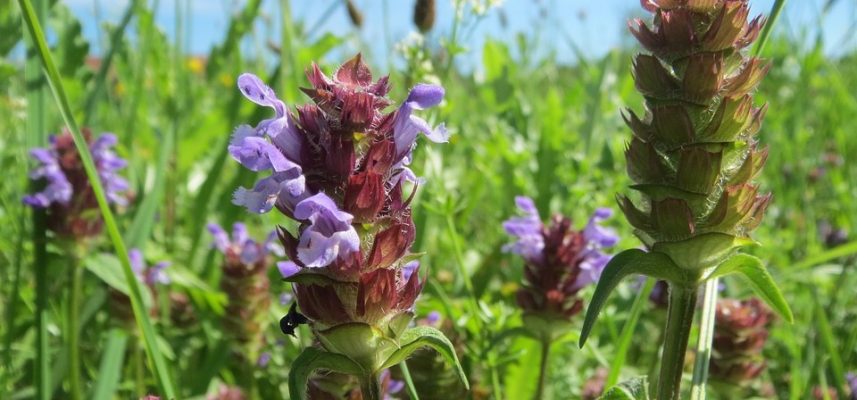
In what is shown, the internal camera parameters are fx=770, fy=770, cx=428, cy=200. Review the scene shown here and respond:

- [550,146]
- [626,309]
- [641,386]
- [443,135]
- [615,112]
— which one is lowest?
[641,386]

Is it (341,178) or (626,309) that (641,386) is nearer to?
(341,178)

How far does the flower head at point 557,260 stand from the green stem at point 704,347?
1.75 ft

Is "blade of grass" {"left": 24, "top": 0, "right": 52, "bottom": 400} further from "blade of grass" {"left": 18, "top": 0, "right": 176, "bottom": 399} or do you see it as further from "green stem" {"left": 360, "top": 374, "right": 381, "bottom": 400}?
"green stem" {"left": 360, "top": 374, "right": 381, "bottom": 400}

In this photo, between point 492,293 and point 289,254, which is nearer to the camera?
point 289,254

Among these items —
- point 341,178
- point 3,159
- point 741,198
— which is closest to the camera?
point 341,178

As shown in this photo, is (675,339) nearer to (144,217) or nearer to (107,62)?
(144,217)

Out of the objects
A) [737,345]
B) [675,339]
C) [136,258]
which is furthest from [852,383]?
[136,258]

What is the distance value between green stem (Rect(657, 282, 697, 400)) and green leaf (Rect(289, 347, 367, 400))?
1.75 feet

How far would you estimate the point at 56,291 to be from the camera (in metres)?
2.88

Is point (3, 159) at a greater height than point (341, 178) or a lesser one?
greater

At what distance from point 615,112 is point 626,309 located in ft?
5.10

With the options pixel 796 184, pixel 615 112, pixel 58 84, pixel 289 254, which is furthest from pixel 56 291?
pixel 796 184

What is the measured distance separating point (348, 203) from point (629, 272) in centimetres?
48

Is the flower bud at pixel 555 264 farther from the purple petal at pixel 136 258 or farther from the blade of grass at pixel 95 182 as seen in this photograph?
the purple petal at pixel 136 258
